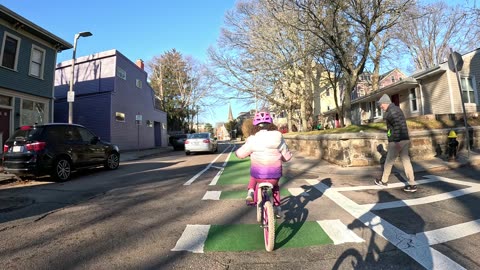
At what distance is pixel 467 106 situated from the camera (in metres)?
18.3

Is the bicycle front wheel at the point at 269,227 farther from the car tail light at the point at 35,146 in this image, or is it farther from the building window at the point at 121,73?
the building window at the point at 121,73

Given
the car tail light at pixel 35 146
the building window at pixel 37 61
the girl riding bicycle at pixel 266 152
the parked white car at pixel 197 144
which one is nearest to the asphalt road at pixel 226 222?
the girl riding bicycle at pixel 266 152

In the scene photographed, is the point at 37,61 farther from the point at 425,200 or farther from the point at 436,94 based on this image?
the point at 436,94

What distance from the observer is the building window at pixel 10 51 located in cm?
1504

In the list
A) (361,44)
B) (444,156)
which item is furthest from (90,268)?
(361,44)

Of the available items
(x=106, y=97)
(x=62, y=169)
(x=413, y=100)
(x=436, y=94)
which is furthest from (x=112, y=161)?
(x=413, y=100)

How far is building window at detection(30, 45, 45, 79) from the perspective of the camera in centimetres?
1683

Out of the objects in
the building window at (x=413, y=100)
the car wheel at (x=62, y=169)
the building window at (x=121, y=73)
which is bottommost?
the car wheel at (x=62, y=169)

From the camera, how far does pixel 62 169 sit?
9594 millimetres

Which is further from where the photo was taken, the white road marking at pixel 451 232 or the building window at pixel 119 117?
the building window at pixel 119 117

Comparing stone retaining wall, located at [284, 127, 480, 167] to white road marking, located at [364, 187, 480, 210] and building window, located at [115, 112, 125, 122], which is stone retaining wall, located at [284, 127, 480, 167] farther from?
building window, located at [115, 112, 125, 122]

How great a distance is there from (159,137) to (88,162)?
25.1 m

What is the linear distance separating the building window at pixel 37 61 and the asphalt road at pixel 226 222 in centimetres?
1101

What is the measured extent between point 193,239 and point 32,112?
1675 centimetres
